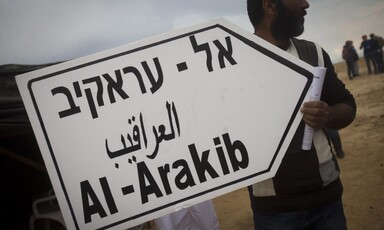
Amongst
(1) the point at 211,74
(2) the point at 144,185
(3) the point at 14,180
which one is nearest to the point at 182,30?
(1) the point at 211,74

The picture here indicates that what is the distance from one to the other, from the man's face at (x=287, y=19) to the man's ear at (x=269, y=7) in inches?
0.7

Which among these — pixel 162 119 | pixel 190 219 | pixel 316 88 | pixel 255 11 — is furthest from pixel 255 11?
pixel 190 219

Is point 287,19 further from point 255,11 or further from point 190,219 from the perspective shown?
point 190,219

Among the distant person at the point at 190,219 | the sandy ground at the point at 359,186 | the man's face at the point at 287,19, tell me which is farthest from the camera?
Result: the sandy ground at the point at 359,186

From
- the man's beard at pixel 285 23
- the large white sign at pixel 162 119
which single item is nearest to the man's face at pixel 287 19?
the man's beard at pixel 285 23

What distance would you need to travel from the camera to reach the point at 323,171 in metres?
1.05

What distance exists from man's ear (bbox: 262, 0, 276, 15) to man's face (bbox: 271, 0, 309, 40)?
0.7 inches

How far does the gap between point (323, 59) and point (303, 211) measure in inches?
23.5

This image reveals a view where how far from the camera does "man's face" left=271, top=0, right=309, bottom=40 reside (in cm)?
116

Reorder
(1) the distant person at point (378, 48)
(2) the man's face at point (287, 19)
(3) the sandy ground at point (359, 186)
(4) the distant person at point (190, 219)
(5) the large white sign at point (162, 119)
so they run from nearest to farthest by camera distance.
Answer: (5) the large white sign at point (162, 119)
(2) the man's face at point (287, 19)
(4) the distant person at point (190, 219)
(3) the sandy ground at point (359, 186)
(1) the distant person at point (378, 48)

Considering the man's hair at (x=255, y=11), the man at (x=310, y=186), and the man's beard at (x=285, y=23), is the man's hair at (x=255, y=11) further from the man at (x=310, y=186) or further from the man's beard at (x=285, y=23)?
the man at (x=310, y=186)

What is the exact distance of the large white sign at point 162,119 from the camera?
811 millimetres

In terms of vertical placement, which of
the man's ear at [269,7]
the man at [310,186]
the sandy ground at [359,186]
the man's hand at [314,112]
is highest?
the man's ear at [269,7]

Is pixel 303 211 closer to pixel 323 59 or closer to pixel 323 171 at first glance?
pixel 323 171
